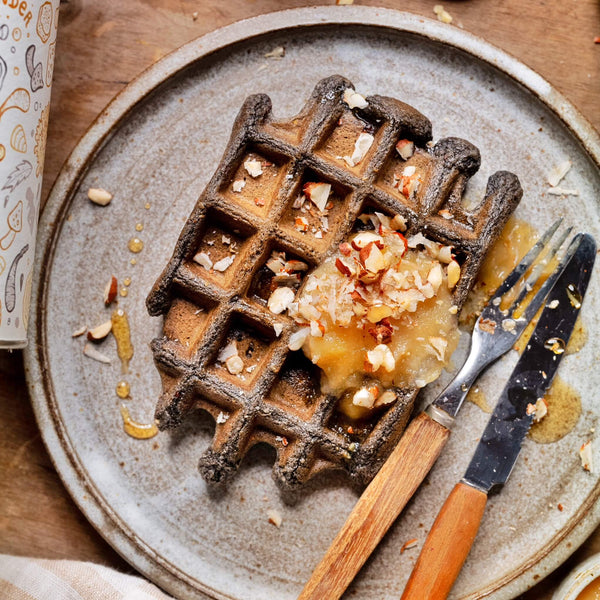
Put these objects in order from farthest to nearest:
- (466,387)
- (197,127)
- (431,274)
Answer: (197,127) → (466,387) → (431,274)

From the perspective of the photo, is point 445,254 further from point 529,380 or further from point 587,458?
point 587,458

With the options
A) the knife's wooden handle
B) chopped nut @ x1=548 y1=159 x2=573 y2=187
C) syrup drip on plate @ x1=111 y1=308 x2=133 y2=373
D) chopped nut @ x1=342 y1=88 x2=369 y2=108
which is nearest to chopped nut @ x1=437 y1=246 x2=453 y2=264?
chopped nut @ x1=342 y1=88 x2=369 y2=108

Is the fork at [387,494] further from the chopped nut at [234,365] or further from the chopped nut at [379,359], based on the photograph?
the chopped nut at [234,365]

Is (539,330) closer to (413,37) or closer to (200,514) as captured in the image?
(413,37)

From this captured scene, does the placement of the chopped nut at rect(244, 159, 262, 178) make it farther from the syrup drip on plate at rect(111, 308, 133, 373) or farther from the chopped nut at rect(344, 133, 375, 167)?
the syrup drip on plate at rect(111, 308, 133, 373)

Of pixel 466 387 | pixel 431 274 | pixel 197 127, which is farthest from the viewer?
pixel 197 127

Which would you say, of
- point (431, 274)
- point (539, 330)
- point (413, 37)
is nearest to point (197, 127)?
point (413, 37)

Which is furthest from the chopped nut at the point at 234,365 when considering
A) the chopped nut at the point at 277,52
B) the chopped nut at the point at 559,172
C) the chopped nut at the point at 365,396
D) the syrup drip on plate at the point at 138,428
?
the chopped nut at the point at 559,172
